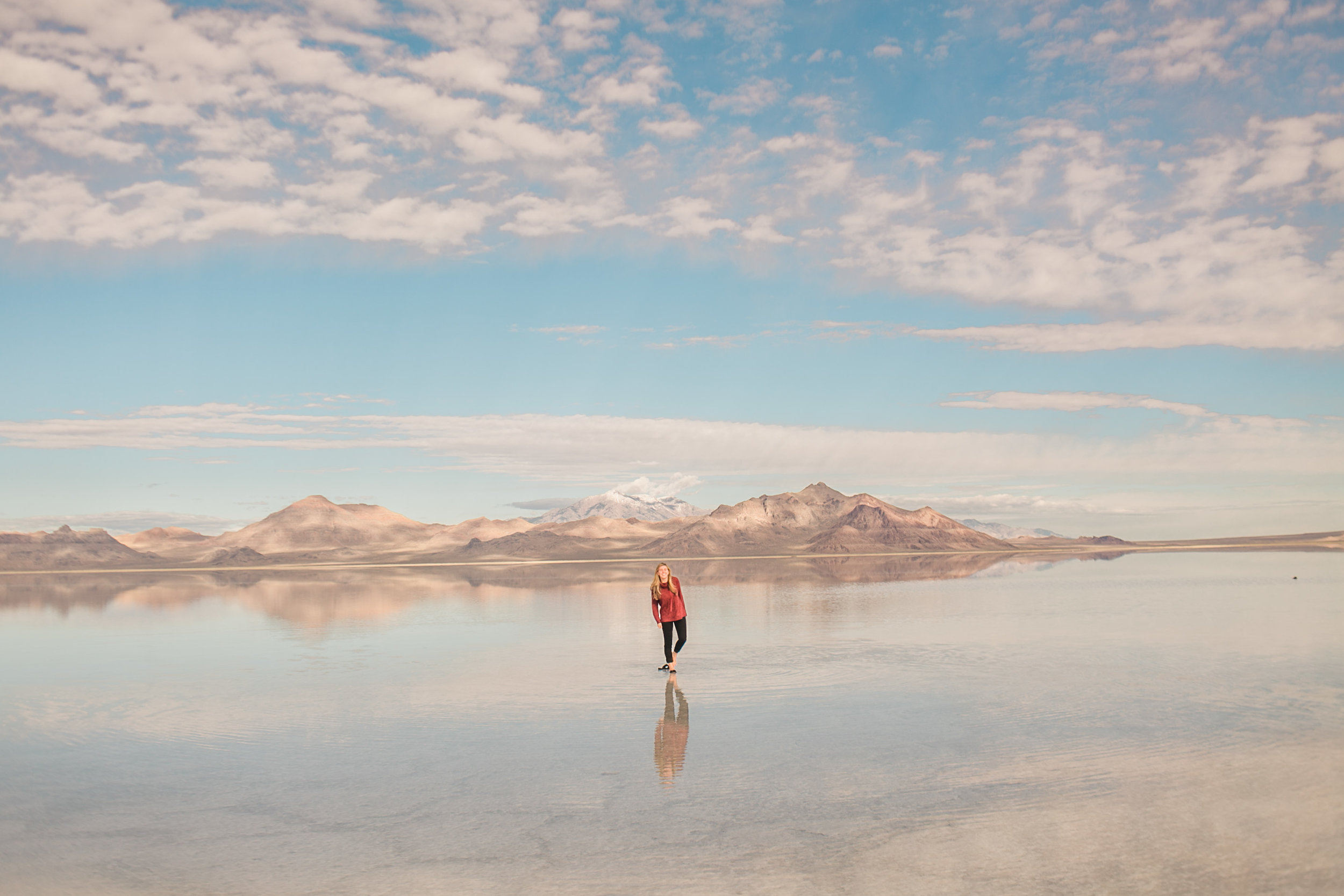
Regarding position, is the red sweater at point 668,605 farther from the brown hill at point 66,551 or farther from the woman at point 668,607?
the brown hill at point 66,551

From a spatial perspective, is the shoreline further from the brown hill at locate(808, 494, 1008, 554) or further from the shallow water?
the shallow water

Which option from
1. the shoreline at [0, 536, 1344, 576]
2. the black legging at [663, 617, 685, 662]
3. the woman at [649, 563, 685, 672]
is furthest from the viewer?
the shoreline at [0, 536, 1344, 576]

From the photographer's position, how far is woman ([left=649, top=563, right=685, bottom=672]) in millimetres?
13797

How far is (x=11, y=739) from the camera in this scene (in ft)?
33.2

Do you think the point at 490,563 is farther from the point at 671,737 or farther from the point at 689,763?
the point at 689,763

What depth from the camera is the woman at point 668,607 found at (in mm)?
13797

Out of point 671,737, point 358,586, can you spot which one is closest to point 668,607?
point 671,737

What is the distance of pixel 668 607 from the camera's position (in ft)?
46.2

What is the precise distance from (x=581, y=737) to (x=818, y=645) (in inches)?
321

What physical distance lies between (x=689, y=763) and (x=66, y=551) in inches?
7183

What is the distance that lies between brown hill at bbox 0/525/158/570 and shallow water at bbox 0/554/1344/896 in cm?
14399

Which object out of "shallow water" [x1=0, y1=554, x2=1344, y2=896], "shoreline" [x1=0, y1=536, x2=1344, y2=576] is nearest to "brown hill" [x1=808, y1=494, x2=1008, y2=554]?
"shoreline" [x1=0, y1=536, x2=1344, y2=576]

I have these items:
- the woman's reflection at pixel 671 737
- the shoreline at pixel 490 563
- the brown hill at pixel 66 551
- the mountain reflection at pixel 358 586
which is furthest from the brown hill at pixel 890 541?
the woman's reflection at pixel 671 737

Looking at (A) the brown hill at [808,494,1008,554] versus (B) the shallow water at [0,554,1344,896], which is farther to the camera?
(A) the brown hill at [808,494,1008,554]
